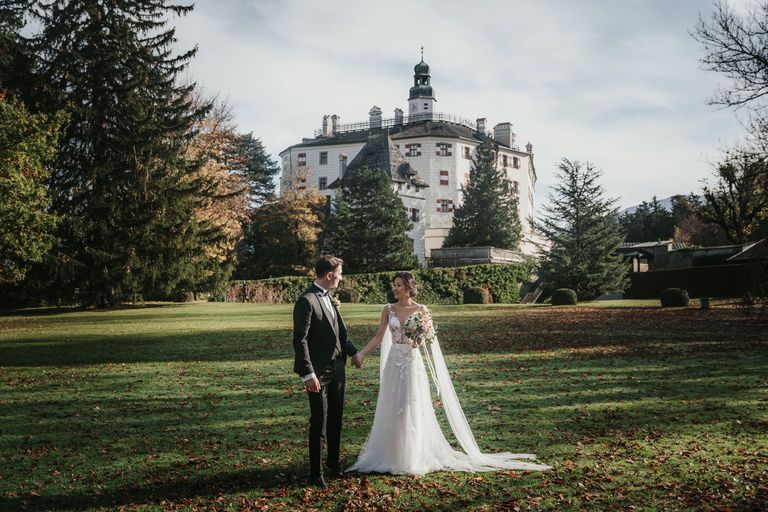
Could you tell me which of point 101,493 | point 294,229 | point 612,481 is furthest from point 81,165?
point 612,481

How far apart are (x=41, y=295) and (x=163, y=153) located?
402 inches

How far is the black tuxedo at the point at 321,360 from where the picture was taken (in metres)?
6.92

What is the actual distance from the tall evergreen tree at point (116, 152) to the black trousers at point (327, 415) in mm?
31245

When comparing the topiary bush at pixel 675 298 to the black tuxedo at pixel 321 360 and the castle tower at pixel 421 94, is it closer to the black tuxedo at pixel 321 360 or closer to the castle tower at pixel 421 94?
the black tuxedo at pixel 321 360

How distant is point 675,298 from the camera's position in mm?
38938

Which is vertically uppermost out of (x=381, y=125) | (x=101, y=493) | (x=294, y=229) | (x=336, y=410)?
(x=381, y=125)

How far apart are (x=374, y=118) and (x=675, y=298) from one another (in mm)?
67834

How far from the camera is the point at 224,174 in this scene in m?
47.4

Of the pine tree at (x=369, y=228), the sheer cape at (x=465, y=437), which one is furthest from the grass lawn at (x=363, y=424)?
the pine tree at (x=369, y=228)

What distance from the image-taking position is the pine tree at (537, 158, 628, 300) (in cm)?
4697

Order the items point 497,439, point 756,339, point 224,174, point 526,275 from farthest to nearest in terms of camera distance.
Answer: point 526,275, point 224,174, point 756,339, point 497,439

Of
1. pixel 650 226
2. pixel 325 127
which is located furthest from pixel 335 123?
pixel 650 226

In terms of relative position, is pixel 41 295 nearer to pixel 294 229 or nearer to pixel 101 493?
pixel 294 229

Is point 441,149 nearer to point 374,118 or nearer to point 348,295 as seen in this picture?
point 374,118
